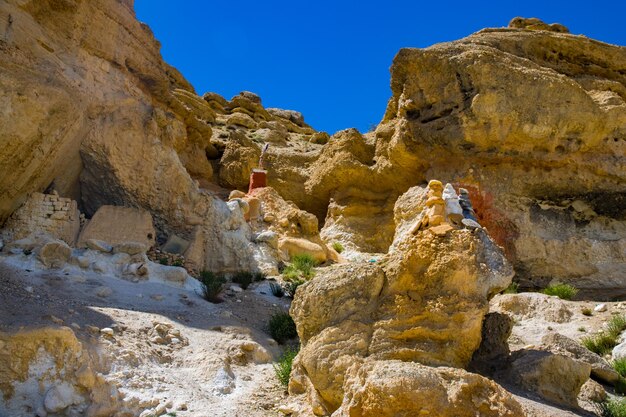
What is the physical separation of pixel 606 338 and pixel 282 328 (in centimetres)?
466

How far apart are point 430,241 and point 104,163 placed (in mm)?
7685

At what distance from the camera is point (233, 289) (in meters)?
10.1

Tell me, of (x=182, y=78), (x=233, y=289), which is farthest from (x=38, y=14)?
(x=182, y=78)

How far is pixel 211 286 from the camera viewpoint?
913 cm

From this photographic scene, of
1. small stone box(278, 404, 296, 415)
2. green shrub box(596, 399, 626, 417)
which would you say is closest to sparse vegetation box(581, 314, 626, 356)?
green shrub box(596, 399, 626, 417)

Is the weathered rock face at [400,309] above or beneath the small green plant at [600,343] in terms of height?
beneath

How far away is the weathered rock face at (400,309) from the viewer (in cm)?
523

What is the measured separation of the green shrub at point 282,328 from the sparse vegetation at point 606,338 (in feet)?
13.7

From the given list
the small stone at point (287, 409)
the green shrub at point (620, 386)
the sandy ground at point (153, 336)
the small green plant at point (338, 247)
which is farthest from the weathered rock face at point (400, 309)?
the small green plant at point (338, 247)

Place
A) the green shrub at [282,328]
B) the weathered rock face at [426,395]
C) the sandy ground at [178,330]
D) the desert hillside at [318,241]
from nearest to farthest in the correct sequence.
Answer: the weathered rock face at [426,395] → the desert hillside at [318,241] → the sandy ground at [178,330] → the green shrub at [282,328]

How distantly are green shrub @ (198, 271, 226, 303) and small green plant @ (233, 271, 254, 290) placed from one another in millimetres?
428

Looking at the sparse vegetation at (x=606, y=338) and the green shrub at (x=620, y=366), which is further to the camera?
the sparse vegetation at (x=606, y=338)

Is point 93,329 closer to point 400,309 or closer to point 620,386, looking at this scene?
point 400,309

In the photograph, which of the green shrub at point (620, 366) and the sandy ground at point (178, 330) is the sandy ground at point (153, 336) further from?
the green shrub at point (620, 366)
